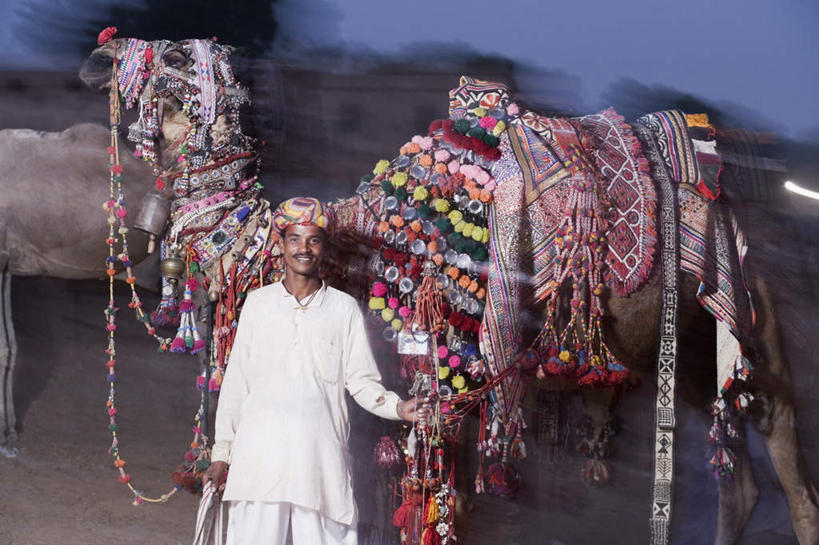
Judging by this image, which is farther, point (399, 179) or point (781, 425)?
point (781, 425)

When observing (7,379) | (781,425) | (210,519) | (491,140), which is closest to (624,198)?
(491,140)

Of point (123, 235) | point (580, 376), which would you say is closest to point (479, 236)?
point (580, 376)

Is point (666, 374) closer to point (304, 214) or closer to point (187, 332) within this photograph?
point (304, 214)

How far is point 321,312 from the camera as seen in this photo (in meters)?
2.21

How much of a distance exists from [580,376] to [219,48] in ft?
4.03

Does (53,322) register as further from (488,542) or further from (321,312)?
(488,542)

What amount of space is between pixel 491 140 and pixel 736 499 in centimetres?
124

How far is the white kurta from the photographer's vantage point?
2.11m

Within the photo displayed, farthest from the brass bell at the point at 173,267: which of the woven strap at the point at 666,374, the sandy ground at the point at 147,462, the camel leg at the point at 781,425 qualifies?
the camel leg at the point at 781,425

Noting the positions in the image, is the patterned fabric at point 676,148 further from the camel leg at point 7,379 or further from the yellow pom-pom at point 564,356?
the camel leg at point 7,379

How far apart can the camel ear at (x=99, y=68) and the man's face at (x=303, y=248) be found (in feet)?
2.27

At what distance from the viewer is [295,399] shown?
7.03ft

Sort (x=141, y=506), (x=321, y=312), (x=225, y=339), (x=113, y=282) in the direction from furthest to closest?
1. (x=141, y=506)
2. (x=113, y=282)
3. (x=225, y=339)
4. (x=321, y=312)

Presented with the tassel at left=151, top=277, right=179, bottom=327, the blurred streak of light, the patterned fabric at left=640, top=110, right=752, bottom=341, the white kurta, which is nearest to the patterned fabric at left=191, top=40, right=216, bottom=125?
the tassel at left=151, top=277, right=179, bottom=327
